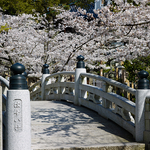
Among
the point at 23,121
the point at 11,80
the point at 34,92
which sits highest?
the point at 11,80

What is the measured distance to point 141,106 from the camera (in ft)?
16.8

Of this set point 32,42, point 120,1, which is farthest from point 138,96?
point 32,42

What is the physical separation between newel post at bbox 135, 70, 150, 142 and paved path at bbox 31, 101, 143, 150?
0.25 metres

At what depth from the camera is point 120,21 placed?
6.80 metres

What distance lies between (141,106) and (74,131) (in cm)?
179

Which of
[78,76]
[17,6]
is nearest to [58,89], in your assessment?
[78,76]

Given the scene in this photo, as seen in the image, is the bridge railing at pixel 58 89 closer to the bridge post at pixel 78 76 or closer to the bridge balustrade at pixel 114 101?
the bridge balustrade at pixel 114 101

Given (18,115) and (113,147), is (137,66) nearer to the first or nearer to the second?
(113,147)

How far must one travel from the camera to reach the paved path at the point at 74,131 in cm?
506

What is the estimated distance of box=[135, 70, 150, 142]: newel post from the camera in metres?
5.10

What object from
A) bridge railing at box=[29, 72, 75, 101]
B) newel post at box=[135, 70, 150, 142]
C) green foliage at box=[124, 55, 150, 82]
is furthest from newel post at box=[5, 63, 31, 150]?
green foliage at box=[124, 55, 150, 82]

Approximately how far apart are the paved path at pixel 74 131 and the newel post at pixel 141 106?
0.25 meters

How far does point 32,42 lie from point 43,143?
32.6 ft

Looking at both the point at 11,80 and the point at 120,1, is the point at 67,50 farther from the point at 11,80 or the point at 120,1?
the point at 11,80
